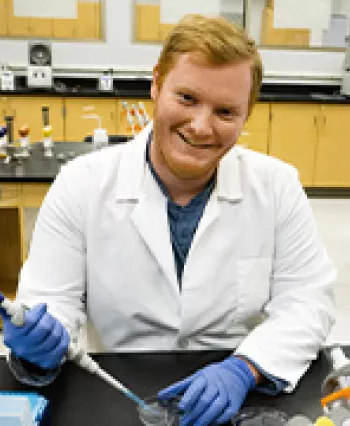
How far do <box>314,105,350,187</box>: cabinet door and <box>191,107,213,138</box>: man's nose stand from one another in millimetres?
4326

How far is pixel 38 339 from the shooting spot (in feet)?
3.62

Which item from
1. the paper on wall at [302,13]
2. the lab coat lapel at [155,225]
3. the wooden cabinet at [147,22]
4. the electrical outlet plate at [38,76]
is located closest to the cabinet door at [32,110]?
the electrical outlet plate at [38,76]

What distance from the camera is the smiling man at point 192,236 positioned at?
49.9 inches

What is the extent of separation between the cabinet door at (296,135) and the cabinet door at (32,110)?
1996 mm

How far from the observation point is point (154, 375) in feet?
3.85

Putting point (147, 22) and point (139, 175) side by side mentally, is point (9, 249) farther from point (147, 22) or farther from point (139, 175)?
point (147, 22)

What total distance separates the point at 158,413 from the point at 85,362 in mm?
178

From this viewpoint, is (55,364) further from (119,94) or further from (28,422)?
(119,94)

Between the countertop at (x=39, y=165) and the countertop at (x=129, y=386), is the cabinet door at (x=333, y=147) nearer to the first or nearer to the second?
A: the countertop at (x=39, y=165)

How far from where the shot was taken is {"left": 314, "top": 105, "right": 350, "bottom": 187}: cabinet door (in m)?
5.34

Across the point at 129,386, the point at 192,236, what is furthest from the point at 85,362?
the point at 192,236

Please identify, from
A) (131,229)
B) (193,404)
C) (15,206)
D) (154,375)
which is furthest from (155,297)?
(15,206)

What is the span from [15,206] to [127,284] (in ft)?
5.14

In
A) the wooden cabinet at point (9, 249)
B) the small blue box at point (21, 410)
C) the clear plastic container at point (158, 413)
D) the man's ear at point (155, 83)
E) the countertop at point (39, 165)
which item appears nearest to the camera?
the small blue box at point (21, 410)
